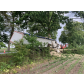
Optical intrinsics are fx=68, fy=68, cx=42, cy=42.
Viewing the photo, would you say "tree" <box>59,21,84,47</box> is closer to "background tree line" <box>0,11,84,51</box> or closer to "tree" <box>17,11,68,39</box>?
"background tree line" <box>0,11,84,51</box>

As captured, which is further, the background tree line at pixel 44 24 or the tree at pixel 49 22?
the tree at pixel 49 22

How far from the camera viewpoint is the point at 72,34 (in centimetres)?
508

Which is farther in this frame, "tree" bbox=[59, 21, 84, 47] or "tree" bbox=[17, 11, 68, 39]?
"tree" bbox=[17, 11, 68, 39]

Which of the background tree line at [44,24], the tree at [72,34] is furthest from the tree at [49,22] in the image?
the tree at [72,34]

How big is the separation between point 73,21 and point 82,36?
1.40 metres

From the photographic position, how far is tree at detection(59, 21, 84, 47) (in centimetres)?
485

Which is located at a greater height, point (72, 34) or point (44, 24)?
point (44, 24)

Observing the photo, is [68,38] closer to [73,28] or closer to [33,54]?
[73,28]

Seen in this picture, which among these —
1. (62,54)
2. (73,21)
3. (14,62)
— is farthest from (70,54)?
(14,62)

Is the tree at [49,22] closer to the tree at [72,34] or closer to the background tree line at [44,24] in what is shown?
the background tree line at [44,24]

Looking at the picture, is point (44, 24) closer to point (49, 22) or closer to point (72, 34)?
point (49, 22)

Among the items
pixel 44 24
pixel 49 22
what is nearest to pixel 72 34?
pixel 49 22

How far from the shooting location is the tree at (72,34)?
4852 mm

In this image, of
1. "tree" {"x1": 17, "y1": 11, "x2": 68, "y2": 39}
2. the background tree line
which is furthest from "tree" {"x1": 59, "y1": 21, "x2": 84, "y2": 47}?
"tree" {"x1": 17, "y1": 11, "x2": 68, "y2": 39}
